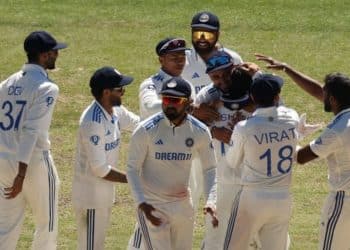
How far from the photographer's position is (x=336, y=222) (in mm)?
11234

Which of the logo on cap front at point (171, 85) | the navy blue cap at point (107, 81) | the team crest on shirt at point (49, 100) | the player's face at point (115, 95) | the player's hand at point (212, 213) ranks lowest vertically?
the player's hand at point (212, 213)

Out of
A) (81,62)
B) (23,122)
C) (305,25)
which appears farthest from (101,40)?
(23,122)

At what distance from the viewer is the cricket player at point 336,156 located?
11180 mm

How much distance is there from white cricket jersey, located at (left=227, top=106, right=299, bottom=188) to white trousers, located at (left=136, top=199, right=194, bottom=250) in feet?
2.02

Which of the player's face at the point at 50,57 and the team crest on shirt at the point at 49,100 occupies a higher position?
the player's face at the point at 50,57

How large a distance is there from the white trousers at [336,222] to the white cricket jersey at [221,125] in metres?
0.98

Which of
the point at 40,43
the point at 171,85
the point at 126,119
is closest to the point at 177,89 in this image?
the point at 171,85

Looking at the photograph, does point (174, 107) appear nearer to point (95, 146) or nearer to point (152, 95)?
point (95, 146)

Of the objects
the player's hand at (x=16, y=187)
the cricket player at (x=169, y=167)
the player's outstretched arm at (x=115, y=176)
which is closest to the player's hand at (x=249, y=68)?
the cricket player at (x=169, y=167)

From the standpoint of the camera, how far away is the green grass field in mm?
18516

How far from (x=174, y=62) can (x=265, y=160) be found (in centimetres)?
183

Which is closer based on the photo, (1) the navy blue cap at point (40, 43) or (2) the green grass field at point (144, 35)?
(1) the navy blue cap at point (40, 43)

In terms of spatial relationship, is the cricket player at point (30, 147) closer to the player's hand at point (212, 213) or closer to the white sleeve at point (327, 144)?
the player's hand at point (212, 213)

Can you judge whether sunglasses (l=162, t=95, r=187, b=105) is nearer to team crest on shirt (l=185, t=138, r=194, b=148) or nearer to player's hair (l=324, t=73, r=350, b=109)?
team crest on shirt (l=185, t=138, r=194, b=148)
